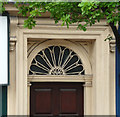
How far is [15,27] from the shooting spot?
35.5 feet

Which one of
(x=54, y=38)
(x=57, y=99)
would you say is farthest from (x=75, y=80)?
(x=54, y=38)

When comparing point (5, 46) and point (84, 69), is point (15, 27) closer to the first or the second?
point (5, 46)

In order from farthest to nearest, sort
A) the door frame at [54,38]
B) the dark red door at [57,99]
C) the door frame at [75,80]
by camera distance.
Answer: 1. the dark red door at [57,99]
2. the door frame at [75,80]
3. the door frame at [54,38]

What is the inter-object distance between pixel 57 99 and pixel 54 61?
1.04 metres

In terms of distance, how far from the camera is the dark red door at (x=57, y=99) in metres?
11.5

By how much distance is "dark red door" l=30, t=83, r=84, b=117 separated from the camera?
1155 centimetres

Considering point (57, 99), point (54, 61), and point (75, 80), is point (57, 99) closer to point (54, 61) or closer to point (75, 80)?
point (75, 80)

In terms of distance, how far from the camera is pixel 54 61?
1139cm

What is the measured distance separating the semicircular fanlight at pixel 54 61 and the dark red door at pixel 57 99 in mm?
420

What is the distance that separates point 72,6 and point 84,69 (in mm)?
3141

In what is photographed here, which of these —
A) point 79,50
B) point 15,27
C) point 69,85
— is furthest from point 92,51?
point 15,27

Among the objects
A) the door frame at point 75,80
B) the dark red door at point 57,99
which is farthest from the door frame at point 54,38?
the dark red door at point 57,99

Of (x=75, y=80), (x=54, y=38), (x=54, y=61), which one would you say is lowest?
(x=75, y=80)

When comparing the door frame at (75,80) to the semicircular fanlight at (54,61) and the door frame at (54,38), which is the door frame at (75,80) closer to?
the semicircular fanlight at (54,61)
